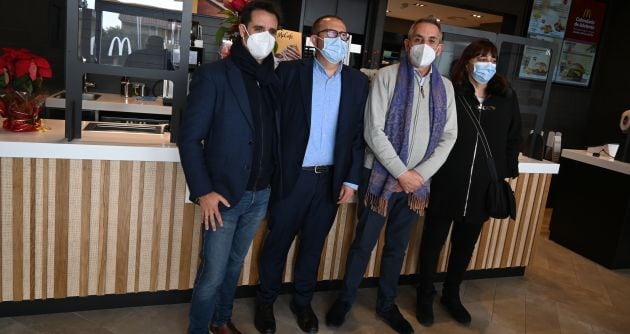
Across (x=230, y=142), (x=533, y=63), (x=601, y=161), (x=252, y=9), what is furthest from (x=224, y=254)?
(x=533, y=63)

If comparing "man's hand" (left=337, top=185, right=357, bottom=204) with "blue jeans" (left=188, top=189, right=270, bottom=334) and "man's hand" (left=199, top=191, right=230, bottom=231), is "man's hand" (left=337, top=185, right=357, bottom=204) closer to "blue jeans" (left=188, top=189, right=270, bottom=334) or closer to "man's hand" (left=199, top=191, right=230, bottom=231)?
"blue jeans" (left=188, top=189, right=270, bottom=334)

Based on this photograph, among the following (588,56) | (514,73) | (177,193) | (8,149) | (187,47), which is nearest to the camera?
(8,149)

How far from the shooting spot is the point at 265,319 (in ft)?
8.09

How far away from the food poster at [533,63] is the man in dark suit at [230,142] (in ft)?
13.7

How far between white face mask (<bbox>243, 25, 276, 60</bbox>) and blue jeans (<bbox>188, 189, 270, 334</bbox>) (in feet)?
1.85

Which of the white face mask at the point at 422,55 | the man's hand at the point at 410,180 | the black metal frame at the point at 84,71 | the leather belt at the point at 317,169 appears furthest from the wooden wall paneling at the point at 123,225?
the white face mask at the point at 422,55

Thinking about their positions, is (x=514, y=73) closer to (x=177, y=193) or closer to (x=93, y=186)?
(x=177, y=193)

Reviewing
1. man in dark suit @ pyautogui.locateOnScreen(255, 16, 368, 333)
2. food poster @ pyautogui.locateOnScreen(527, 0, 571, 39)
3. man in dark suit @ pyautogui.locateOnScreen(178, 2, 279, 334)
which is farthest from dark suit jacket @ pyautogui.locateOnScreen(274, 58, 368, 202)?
food poster @ pyautogui.locateOnScreen(527, 0, 571, 39)

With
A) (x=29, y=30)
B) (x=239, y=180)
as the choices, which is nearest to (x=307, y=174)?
(x=239, y=180)

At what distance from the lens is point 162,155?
2.30 meters

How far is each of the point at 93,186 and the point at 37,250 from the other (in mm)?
405

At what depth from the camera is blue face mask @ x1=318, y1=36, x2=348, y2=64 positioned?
7.04 feet

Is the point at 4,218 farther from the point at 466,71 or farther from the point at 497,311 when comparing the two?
the point at 497,311

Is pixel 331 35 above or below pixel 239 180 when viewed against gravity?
above
